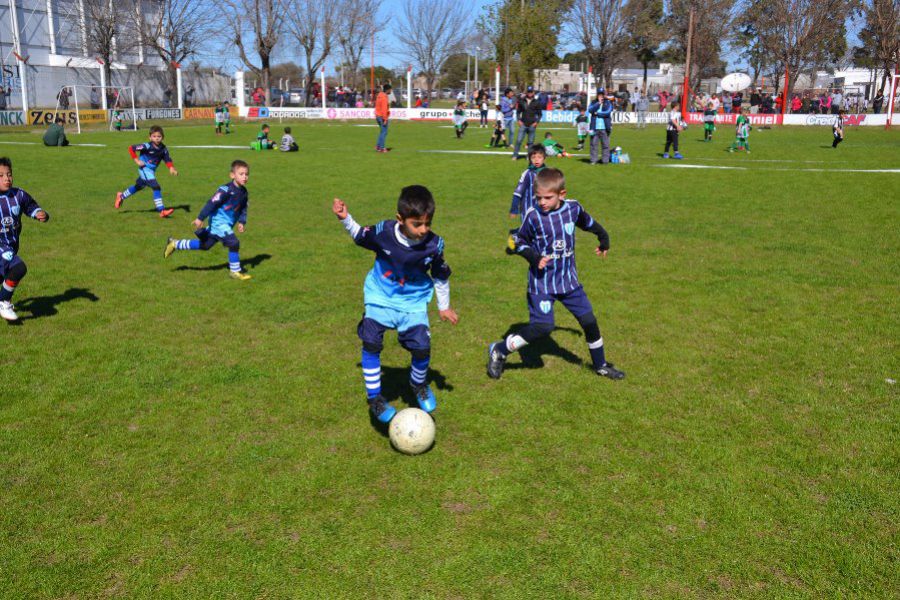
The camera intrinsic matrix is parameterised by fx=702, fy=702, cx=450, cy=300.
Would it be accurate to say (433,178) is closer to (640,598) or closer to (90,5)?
(640,598)

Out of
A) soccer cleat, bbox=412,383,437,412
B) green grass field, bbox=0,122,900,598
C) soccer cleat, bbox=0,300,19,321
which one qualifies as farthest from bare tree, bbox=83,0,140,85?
soccer cleat, bbox=412,383,437,412

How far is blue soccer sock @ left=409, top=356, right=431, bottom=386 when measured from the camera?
5.80 meters

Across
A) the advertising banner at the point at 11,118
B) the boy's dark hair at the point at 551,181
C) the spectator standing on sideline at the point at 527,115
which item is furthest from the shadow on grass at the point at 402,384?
the advertising banner at the point at 11,118

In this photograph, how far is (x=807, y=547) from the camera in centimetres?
418

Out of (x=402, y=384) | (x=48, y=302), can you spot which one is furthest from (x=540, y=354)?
(x=48, y=302)

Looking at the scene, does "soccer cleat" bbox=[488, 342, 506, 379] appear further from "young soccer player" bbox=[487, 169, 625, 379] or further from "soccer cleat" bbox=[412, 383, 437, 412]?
"soccer cleat" bbox=[412, 383, 437, 412]

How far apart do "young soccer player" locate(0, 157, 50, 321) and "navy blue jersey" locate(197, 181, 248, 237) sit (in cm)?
245

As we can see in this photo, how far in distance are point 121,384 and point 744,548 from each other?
17.9ft

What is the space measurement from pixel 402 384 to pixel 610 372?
79.3 inches

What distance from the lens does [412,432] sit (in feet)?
17.2

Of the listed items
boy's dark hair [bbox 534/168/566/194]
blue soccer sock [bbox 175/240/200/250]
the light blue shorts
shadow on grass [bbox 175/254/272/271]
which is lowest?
shadow on grass [bbox 175/254/272/271]

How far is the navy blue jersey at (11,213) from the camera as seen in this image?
8.13 m

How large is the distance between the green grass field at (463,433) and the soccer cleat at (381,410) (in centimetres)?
20

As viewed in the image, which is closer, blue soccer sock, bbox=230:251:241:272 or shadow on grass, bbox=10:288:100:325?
shadow on grass, bbox=10:288:100:325
